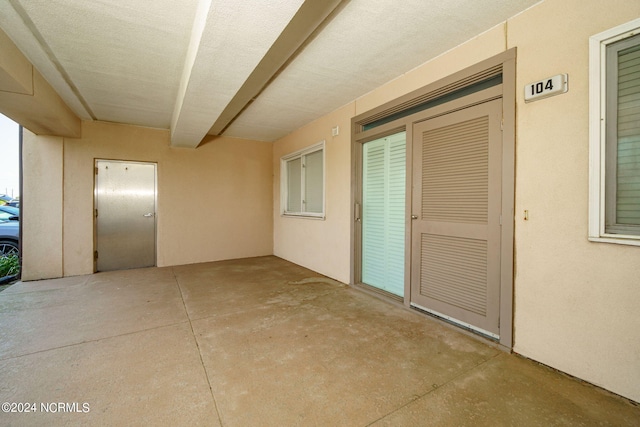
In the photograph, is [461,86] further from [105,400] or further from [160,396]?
[105,400]

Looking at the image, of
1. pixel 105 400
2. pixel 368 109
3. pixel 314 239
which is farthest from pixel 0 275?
pixel 368 109

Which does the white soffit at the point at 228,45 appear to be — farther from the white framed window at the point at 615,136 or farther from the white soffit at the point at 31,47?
the white framed window at the point at 615,136

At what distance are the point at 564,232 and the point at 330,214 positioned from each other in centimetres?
293

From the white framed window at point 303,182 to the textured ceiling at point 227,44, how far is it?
4.29ft

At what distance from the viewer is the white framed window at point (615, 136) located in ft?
5.16

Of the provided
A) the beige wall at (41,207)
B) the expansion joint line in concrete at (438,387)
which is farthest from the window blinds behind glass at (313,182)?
the beige wall at (41,207)

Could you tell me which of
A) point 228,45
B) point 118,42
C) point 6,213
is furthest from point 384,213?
point 6,213

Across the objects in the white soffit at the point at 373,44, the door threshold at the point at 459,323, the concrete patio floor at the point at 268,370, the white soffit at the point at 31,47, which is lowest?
the concrete patio floor at the point at 268,370

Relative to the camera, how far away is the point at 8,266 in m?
4.61

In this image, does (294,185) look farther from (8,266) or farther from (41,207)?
(8,266)

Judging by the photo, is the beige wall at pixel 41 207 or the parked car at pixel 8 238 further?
the parked car at pixel 8 238

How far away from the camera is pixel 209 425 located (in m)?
1.40

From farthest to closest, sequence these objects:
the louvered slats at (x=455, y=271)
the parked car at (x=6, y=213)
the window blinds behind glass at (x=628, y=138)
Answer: the parked car at (x=6, y=213), the louvered slats at (x=455, y=271), the window blinds behind glass at (x=628, y=138)

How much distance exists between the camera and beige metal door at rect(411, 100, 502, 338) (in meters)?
2.25
